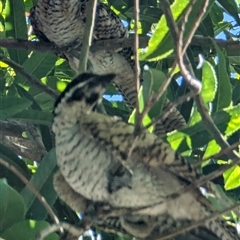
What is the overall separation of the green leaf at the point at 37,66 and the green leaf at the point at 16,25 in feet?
0.19

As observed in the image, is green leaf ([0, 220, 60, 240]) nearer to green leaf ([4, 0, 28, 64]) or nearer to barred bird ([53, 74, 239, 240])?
barred bird ([53, 74, 239, 240])

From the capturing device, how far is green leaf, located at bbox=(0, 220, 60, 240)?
1.88m

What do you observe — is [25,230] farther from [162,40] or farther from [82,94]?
[162,40]

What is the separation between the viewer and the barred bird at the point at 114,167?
190cm

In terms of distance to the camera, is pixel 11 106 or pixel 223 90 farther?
pixel 11 106

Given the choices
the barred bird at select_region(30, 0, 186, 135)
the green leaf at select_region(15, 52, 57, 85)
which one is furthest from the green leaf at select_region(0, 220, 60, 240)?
the barred bird at select_region(30, 0, 186, 135)

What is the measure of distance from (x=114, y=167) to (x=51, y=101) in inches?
39.6

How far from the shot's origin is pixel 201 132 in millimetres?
2031

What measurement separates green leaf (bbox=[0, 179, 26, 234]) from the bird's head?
0.88ft

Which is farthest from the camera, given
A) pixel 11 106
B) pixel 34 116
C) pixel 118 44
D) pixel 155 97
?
pixel 118 44

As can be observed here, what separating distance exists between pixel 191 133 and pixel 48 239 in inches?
18.9

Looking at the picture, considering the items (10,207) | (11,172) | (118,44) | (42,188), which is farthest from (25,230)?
(118,44)

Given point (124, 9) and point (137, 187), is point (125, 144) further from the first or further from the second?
point (124, 9)

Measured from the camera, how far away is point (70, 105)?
2.03 meters
